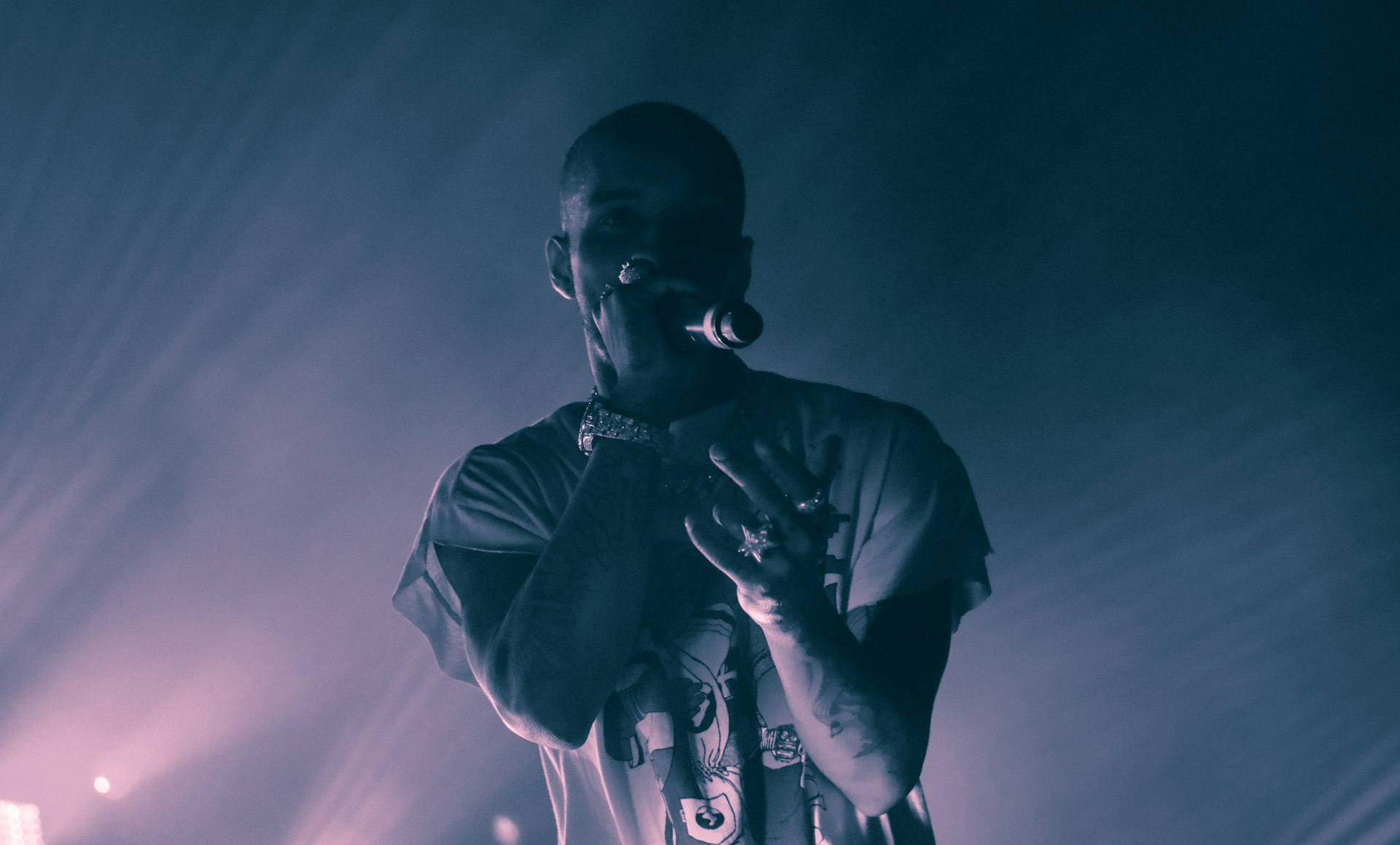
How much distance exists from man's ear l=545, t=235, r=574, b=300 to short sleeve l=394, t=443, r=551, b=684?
231 millimetres

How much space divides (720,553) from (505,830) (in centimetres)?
137

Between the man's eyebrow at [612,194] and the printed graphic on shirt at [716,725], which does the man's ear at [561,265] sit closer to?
the man's eyebrow at [612,194]

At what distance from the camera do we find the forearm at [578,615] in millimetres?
934

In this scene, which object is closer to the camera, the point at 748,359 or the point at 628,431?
the point at 628,431

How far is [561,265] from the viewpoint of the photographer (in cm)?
121

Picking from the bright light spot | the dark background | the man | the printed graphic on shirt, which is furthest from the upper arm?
the bright light spot


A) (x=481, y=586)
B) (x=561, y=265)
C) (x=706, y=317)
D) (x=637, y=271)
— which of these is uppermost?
(x=561, y=265)

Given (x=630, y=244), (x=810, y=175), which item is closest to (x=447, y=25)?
(x=810, y=175)

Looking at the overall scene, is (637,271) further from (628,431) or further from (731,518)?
(731,518)

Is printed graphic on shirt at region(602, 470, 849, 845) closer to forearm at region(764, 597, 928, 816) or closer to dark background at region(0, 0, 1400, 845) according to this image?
forearm at region(764, 597, 928, 816)

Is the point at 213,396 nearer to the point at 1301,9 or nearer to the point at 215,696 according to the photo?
the point at 215,696

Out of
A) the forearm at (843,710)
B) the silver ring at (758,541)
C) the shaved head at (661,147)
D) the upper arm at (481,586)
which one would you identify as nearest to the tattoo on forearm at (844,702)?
the forearm at (843,710)

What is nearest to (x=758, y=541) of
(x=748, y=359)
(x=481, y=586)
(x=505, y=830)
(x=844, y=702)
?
(x=844, y=702)

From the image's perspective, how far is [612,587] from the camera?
3.14ft
